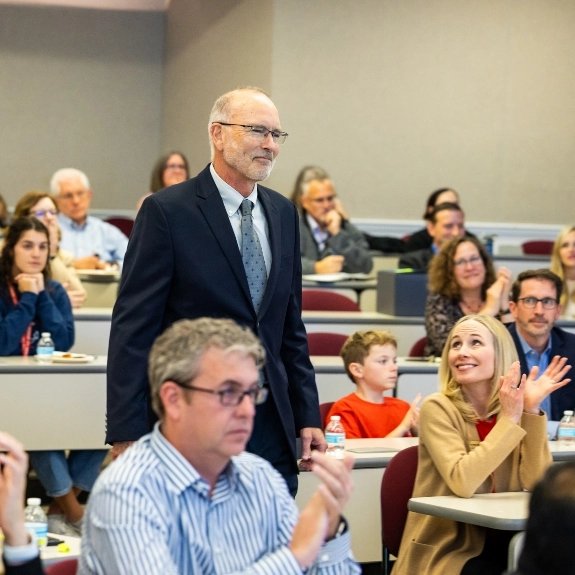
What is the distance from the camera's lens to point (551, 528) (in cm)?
127

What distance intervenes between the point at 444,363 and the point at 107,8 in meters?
8.00

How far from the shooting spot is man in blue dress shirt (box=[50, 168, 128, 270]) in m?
7.09

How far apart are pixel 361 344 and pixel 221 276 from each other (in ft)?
6.13

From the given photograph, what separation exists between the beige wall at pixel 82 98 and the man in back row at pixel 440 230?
428cm

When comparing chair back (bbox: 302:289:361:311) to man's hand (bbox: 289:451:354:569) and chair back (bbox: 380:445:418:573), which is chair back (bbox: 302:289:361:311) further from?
man's hand (bbox: 289:451:354:569)

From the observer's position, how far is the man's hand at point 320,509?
5.44ft

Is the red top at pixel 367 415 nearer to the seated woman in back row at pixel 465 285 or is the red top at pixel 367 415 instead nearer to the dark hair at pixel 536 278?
the dark hair at pixel 536 278

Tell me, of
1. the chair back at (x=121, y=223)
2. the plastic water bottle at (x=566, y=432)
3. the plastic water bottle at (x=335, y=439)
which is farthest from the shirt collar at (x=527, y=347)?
the chair back at (x=121, y=223)

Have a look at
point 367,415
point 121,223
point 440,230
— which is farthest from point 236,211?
point 121,223

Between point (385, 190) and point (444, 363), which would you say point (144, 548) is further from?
point (385, 190)

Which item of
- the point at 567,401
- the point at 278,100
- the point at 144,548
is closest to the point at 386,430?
the point at 567,401

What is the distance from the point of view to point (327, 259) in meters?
6.66

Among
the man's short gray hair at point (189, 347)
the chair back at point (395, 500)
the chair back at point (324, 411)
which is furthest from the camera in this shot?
the chair back at point (324, 411)

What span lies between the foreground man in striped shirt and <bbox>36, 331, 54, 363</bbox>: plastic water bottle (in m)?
2.97
